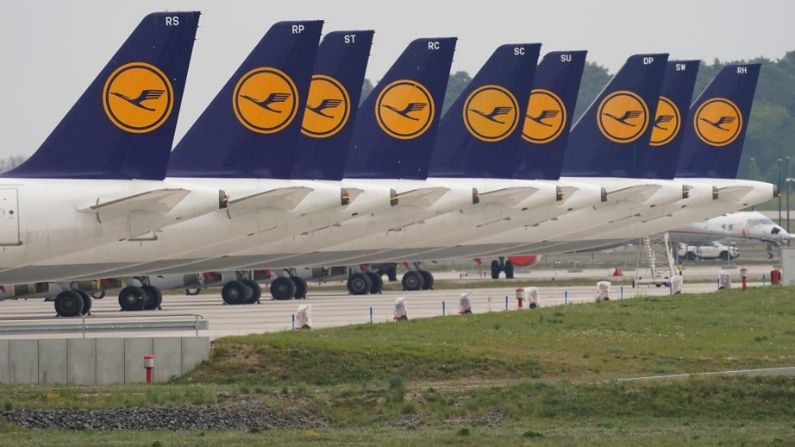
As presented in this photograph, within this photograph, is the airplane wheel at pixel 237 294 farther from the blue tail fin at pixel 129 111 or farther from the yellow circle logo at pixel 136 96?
the yellow circle logo at pixel 136 96

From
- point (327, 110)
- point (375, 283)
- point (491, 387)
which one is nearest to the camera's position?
point (491, 387)

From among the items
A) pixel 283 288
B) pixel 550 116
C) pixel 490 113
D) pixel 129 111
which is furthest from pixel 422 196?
pixel 129 111

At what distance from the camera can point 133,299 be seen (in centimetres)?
6719

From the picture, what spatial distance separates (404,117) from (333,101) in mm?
6992

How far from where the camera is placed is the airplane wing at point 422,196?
7338 cm

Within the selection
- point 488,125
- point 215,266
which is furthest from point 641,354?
point 488,125

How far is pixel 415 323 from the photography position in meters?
54.0

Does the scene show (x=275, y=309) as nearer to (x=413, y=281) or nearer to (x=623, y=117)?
(x=413, y=281)

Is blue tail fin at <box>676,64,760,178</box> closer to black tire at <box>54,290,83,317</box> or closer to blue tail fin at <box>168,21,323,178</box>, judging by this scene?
blue tail fin at <box>168,21,323,178</box>

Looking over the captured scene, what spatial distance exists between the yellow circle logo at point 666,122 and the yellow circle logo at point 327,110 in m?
28.8

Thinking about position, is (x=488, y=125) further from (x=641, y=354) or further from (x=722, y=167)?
(x=641, y=354)

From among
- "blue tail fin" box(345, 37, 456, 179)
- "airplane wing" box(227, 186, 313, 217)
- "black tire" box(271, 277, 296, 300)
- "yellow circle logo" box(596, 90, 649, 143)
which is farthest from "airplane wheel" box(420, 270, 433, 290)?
"airplane wing" box(227, 186, 313, 217)

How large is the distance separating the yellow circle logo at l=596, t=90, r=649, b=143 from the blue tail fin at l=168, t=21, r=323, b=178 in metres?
30.0

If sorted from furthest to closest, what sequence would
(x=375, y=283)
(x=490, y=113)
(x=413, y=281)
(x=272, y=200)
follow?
(x=413, y=281)
(x=375, y=283)
(x=490, y=113)
(x=272, y=200)
